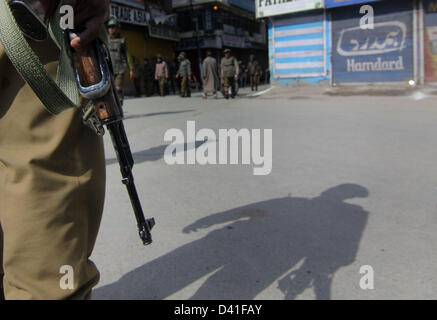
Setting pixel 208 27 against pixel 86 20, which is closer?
pixel 86 20

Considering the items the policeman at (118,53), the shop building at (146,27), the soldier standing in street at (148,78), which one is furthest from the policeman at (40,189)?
the shop building at (146,27)

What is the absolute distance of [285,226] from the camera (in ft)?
9.39

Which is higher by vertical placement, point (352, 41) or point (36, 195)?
point (352, 41)

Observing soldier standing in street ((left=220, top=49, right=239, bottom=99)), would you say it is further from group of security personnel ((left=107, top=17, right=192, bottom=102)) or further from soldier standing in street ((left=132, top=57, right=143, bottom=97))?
soldier standing in street ((left=132, top=57, right=143, bottom=97))

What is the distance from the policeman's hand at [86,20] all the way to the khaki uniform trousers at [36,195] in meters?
0.11

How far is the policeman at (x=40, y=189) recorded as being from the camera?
134 centimetres

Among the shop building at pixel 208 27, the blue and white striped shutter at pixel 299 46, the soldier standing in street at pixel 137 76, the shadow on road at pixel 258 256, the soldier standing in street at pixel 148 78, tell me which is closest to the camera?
the shadow on road at pixel 258 256

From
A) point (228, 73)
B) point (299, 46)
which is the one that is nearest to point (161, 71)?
point (228, 73)

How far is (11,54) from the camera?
112cm

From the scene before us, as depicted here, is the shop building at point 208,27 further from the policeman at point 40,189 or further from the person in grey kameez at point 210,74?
the policeman at point 40,189

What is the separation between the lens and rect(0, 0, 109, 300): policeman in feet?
4.41

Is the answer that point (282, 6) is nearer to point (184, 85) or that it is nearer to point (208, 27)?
point (184, 85)

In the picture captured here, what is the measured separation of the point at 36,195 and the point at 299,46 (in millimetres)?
17618
